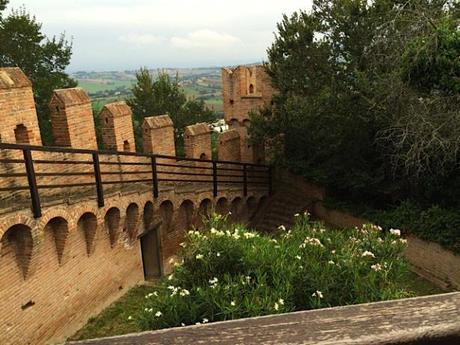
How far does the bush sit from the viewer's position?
4.75 m

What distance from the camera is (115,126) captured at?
27.9 feet

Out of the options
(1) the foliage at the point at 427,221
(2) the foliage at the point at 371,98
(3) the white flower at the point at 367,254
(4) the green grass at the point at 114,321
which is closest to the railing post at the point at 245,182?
(2) the foliage at the point at 371,98

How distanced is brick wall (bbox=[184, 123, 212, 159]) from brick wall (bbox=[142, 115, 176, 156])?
0.89 meters

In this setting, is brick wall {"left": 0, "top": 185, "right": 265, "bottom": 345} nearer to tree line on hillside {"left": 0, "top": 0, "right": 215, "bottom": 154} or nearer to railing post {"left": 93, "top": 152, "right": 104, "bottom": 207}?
railing post {"left": 93, "top": 152, "right": 104, "bottom": 207}

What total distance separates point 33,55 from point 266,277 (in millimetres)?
18733

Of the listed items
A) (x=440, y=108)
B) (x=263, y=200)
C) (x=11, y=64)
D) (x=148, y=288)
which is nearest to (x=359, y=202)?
(x=263, y=200)

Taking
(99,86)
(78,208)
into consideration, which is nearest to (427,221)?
(78,208)

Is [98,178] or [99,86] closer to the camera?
[98,178]

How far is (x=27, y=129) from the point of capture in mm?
6621

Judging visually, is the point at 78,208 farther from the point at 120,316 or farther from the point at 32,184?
the point at 120,316

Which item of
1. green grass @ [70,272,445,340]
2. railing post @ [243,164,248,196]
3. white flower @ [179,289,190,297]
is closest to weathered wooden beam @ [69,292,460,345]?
white flower @ [179,289,190,297]

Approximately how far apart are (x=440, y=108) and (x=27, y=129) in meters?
8.02

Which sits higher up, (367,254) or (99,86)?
(99,86)

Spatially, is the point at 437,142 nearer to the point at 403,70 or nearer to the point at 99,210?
the point at 403,70
